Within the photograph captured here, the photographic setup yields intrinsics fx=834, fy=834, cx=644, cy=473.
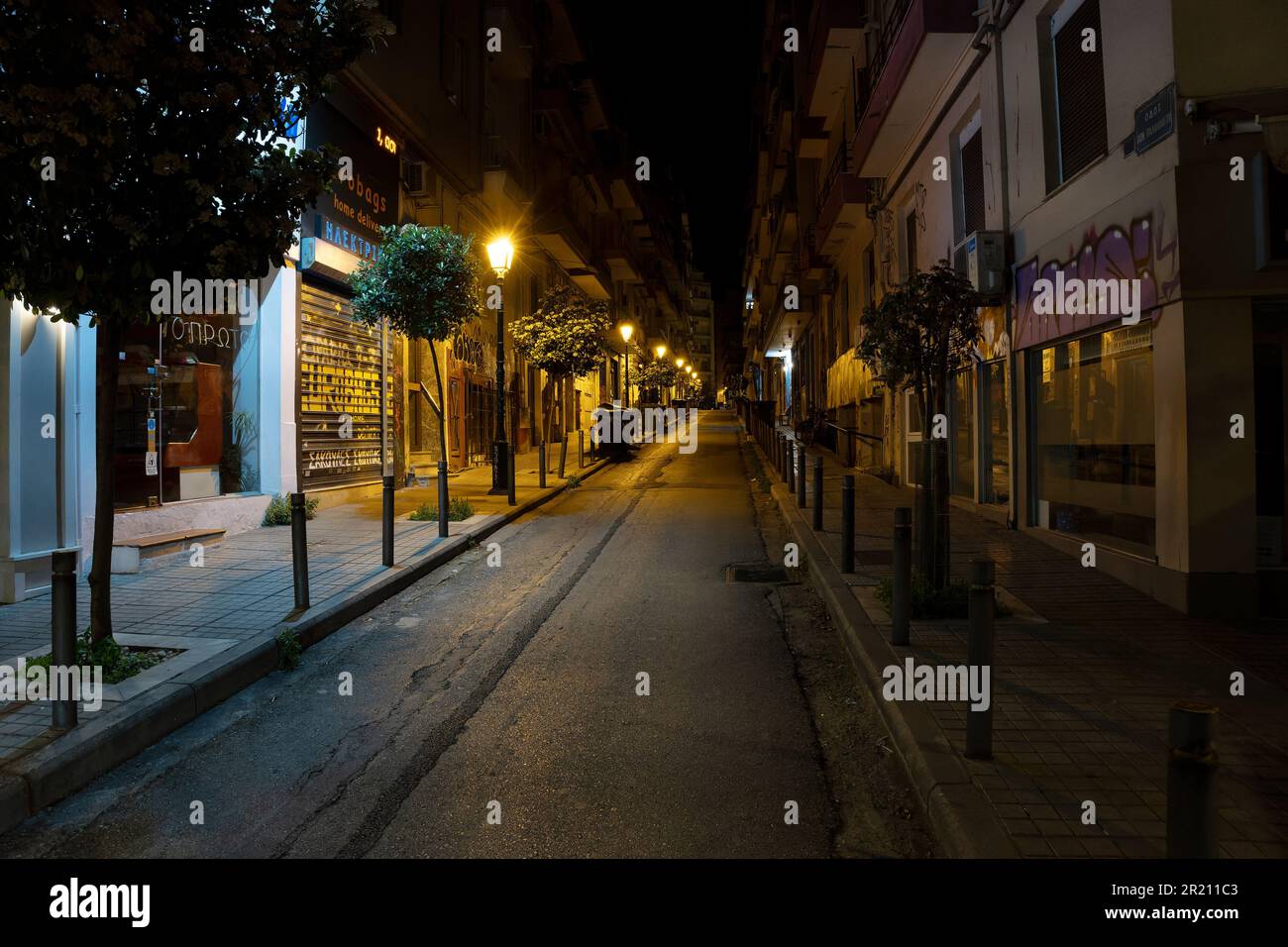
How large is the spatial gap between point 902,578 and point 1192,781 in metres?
3.47

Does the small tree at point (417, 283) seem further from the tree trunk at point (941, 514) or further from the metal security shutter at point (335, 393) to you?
the tree trunk at point (941, 514)

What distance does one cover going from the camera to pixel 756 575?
889 cm

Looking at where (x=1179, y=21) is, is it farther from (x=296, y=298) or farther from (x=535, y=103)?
(x=535, y=103)

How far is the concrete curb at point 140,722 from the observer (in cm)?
372

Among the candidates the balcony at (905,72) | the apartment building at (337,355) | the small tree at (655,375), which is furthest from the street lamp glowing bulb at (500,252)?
the small tree at (655,375)

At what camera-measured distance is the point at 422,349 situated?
59.7ft

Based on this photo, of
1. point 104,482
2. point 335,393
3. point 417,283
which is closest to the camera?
point 104,482

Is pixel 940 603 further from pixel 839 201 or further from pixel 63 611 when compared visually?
pixel 839 201

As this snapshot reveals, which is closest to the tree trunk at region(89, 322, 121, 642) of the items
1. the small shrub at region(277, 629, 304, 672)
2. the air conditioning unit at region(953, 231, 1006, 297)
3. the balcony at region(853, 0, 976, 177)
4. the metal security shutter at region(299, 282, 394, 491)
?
the small shrub at region(277, 629, 304, 672)

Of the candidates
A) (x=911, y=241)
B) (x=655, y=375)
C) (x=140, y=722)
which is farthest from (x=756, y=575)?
(x=655, y=375)

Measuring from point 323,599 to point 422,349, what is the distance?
38.5ft
